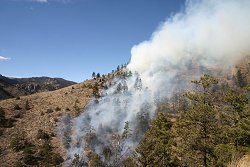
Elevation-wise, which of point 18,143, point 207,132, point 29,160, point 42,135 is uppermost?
point 207,132

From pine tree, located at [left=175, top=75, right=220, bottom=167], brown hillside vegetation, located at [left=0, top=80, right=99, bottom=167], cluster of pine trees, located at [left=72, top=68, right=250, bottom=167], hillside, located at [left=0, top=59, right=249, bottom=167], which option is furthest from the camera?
brown hillside vegetation, located at [left=0, top=80, right=99, bottom=167]

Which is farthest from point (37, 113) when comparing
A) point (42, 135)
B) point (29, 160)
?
point (29, 160)

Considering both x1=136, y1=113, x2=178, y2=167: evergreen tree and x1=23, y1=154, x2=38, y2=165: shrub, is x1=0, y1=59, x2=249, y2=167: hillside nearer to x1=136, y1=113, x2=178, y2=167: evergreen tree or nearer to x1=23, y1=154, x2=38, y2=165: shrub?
x1=23, y1=154, x2=38, y2=165: shrub

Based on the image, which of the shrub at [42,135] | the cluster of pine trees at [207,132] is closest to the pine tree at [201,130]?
the cluster of pine trees at [207,132]

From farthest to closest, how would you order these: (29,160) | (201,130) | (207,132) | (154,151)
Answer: (29,160)
(154,151)
(201,130)
(207,132)

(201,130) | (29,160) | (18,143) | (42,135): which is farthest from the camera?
(42,135)

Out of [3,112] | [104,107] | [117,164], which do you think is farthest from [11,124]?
[117,164]

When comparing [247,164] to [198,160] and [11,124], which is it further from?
[11,124]

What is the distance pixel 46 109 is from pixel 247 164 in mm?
72020

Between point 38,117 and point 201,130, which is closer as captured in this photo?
point 201,130

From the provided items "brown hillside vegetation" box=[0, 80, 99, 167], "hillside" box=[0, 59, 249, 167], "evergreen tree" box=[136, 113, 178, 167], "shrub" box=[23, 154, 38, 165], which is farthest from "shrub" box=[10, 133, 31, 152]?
"evergreen tree" box=[136, 113, 178, 167]

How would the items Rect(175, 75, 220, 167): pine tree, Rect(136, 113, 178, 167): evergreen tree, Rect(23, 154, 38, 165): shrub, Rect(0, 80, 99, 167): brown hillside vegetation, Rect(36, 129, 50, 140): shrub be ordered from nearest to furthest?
Rect(175, 75, 220, 167): pine tree → Rect(136, 113, 178, 167): evergreen tree → Rect(23, 154, 38, 165): shrub → Rect(0, 80, 99, 167): brown hillside vegetation → Rect(36, 129, 50, 140): shrub

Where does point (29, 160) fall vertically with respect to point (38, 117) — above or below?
below

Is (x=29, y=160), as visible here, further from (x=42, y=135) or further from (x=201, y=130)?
(x=201, y=130)
